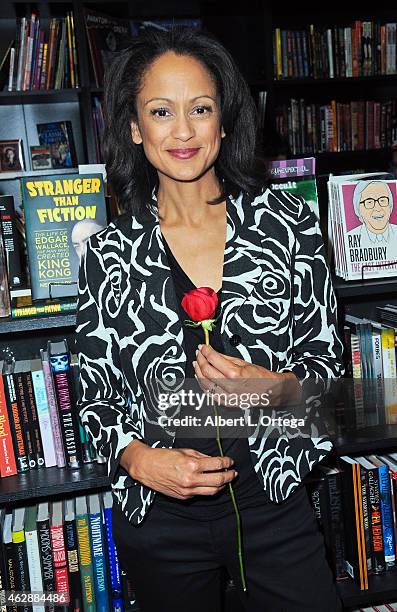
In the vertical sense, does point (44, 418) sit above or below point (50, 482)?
above

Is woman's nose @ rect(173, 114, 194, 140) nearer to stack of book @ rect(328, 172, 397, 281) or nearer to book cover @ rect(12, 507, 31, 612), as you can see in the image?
stack of book @ rect(328, 172, 397, 281)

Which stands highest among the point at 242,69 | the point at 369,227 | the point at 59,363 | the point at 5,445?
the point at 242,69

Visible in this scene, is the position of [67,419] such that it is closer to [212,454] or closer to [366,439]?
[212,454]

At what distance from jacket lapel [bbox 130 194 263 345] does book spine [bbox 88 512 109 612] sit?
2.20 feet

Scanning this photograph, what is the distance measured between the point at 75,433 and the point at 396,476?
845 millimetres

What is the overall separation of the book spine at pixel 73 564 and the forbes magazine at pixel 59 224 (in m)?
0.58

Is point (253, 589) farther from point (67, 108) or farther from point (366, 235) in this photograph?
point (67, 108)

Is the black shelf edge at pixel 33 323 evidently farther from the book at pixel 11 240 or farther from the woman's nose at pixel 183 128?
the woman's nose at pixel 183 128

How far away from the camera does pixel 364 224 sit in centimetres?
163

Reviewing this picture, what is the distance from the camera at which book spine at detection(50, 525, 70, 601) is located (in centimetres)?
166

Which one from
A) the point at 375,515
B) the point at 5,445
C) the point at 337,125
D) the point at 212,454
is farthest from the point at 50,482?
the point at 337,125

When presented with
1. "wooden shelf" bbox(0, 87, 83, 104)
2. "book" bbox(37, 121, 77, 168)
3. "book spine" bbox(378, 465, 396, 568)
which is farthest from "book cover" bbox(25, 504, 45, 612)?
"book" bbox(37, 121, 77, 168)

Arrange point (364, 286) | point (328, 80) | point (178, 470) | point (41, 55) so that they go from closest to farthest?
point (178, 470) → point (364, 286) → point (41, 55) → point (328, 80)

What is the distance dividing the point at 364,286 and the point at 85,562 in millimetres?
955
